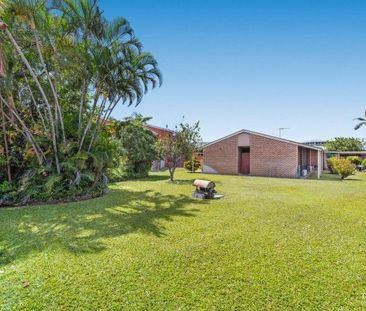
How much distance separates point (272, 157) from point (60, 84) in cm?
1878

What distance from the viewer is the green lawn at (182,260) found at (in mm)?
3312

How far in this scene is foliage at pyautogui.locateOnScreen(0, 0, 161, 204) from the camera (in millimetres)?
9461

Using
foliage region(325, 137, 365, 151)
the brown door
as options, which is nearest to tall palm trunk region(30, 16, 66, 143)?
the brown door

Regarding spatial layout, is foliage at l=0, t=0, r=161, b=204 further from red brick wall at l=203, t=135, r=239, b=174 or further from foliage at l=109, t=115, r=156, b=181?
red brick wall at l=203, t=135, r=239, b=174

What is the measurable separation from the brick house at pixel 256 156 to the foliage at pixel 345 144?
30426 millimetres

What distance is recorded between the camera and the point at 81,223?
6.79 metres

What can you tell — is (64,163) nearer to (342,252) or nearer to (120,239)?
(120,239)

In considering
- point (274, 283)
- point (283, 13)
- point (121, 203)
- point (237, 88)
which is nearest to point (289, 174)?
point (237, 88)

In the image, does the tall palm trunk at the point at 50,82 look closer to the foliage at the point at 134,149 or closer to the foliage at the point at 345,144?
the foliage at the point at 134,149

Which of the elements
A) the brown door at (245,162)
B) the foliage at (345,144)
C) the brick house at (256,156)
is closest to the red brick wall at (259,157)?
the brick house at (256,156)

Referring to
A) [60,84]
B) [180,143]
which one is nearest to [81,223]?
[60,84]

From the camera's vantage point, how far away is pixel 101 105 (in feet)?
39.4

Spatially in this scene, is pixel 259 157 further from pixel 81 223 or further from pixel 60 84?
pixel 81 223

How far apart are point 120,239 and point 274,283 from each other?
10.9 feet
